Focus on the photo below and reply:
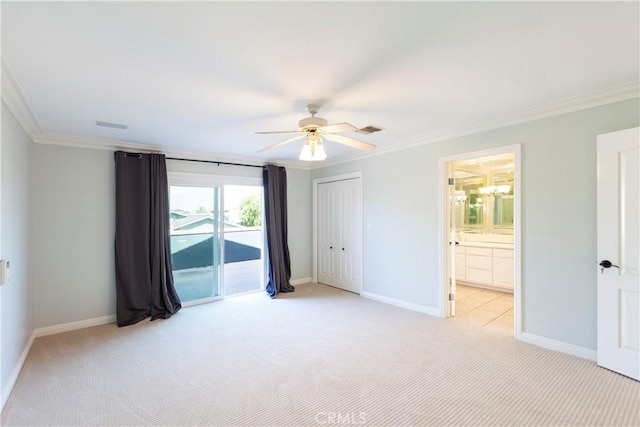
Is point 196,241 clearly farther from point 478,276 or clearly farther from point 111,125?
point 478,276

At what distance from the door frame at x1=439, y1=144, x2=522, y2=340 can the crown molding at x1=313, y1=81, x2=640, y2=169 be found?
26 centimetres

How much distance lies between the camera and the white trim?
4.16 metres

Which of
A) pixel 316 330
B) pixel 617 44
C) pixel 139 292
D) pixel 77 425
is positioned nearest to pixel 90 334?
pixel 139 292

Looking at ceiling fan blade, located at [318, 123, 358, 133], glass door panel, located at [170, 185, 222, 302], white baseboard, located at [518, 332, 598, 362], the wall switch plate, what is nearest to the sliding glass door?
glass door panel, located at [170, 185, 222, 302]

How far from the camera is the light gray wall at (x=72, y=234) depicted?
368 cm

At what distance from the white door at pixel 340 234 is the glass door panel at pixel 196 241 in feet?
6.44

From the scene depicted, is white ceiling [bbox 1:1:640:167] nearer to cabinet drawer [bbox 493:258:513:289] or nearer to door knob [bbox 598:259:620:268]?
door knob [bbox 598:259:620:268]

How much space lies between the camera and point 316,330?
12.2 feet

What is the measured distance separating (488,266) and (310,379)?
4304 mm

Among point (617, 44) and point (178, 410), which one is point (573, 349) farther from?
point (178, 410)

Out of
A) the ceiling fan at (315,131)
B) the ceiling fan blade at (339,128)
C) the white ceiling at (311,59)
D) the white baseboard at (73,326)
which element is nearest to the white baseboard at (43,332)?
the white baseboard at (73,326)

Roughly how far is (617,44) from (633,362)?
245 cm

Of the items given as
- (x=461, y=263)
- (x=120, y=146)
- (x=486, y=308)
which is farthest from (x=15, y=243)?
(x=461, y=263)
